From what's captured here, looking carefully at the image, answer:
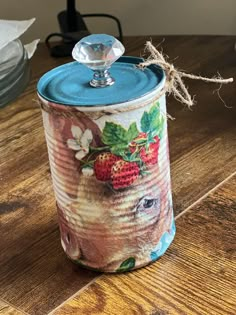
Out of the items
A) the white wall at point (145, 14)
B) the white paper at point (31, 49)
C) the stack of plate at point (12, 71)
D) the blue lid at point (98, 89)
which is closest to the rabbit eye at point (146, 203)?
the blue lid at point (98, 89)

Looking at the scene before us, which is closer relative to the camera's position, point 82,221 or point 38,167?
point 82,221

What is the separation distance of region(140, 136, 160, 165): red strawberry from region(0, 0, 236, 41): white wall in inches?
38.5

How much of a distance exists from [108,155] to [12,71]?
54cm

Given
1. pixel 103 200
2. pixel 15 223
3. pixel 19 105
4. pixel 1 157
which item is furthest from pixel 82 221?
pixel 19 105

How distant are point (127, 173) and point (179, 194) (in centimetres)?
18

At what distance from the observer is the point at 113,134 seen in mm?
562

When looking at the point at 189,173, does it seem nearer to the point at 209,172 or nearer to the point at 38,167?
the point at 209,172

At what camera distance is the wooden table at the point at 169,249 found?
1.96 ft

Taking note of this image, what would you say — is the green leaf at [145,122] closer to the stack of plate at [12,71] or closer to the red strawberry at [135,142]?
the red strawberry at [135,142]

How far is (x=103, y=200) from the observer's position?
592 mm

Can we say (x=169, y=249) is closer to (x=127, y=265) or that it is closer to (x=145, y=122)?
(x=127, y=265)

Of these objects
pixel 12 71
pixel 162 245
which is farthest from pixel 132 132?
pixel 12 71

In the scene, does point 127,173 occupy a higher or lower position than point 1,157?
higher

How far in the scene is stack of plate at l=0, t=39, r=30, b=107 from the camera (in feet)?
3.43
